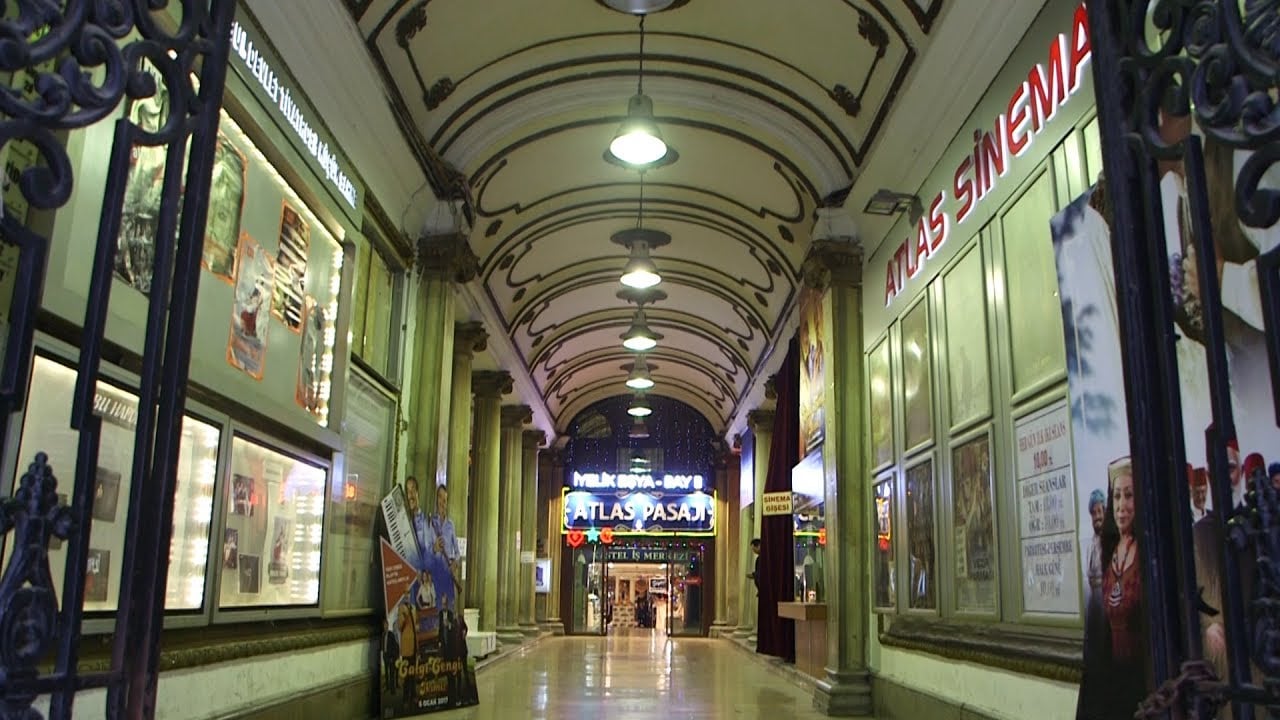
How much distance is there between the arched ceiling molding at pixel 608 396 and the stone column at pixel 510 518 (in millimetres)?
3840

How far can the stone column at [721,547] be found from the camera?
21000 millimetres

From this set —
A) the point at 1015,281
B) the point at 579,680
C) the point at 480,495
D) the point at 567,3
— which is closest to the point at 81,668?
the point at 1015,281

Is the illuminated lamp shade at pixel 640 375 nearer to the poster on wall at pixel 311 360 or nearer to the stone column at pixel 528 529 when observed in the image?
the stone column at pixel 528 529

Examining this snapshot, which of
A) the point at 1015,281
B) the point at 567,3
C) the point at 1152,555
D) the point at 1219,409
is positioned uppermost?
the point at 567,3

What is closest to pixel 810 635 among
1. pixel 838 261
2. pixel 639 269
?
pixel 838 261

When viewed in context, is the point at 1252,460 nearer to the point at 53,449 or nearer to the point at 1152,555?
the point at 1152,555

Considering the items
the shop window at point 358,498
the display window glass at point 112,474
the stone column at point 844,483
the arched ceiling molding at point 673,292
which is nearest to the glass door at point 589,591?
the arched ceiling molding at point 673,292

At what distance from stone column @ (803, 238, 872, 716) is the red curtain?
3050mm

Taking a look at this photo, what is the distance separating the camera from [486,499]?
14.9 m

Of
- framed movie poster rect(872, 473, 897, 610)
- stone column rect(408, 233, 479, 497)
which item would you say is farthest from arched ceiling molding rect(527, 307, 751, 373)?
framed movie poster rect(872, 473, 897, 610)

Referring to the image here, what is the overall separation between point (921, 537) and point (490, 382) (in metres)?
8.98

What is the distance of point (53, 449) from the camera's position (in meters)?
3.29

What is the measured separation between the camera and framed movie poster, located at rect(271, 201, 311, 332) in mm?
5320

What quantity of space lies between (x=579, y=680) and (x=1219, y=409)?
30.7 feet
